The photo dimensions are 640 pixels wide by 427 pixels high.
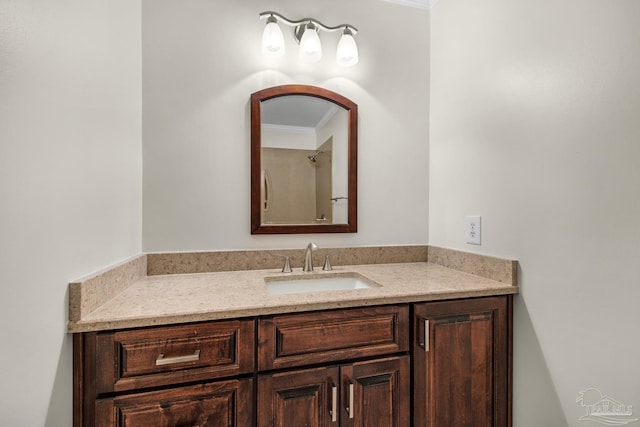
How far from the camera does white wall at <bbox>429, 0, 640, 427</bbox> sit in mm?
875

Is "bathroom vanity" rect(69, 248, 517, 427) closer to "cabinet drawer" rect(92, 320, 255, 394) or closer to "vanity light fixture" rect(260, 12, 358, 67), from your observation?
"cabinet drawer" rect(92, 320, 255, 394)

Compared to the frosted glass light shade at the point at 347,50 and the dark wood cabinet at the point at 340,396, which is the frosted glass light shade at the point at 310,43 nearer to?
the frosted glass light shade at the point at 347,50

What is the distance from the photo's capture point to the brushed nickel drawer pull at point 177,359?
34.9 inches

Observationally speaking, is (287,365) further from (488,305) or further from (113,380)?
(488,305)

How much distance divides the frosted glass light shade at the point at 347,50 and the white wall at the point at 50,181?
0.98 m

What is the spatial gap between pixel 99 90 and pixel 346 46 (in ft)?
3.69

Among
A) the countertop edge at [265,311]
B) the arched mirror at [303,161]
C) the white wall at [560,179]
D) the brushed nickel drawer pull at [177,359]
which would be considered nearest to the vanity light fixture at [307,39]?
the arched mirror at [303,161]

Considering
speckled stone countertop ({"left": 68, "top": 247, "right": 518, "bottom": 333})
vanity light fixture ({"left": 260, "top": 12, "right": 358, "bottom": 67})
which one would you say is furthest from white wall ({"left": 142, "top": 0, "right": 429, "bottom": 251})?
speckled stone countertop ({"left": 68, "top": 247, "right": 518, "bottom": 333})

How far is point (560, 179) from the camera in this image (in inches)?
41.3

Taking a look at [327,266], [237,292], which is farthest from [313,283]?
[237,292]

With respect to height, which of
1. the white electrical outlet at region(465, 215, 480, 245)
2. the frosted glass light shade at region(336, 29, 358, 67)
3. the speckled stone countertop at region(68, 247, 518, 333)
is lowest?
the speckled stone countertop at region(68, 247, 518, 333)

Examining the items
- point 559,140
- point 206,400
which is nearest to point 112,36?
point 206,400

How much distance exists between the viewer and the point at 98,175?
1.00 metres

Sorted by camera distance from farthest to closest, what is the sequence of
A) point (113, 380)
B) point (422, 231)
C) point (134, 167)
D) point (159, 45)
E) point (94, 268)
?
point (422, 231) → point (159, 45) → point (134, 167) → point (94, 268) → point (113, 380)
